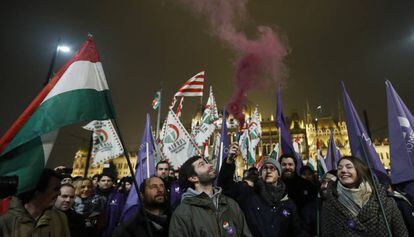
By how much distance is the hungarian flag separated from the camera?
2.37 meters

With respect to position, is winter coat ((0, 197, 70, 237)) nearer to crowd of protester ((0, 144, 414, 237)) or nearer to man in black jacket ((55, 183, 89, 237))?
crowd of protester ((0, 144, 414, 237))

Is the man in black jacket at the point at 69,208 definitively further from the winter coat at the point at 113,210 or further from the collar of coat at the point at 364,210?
the collar of coat at the point at 364,210

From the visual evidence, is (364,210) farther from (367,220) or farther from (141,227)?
(141,227)

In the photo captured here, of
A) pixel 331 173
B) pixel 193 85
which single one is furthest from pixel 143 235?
pixel 193 85

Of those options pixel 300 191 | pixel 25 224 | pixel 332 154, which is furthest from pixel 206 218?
pixel 332 154

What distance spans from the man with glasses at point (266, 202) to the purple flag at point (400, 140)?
206cm

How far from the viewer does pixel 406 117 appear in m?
4.58

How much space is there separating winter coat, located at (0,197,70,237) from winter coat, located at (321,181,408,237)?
9.62 ft

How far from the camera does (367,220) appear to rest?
271 cm

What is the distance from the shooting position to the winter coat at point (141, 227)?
2623 mm

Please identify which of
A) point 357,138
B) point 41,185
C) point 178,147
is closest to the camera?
point 41,185

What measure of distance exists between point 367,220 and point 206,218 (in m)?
1.74

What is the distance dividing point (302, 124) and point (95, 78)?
250 feet

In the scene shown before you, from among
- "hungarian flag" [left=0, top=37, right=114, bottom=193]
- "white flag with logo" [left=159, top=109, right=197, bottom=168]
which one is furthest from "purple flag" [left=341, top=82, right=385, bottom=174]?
"white flag with logo" [left=159, top=109, right=197, bottom=168]
